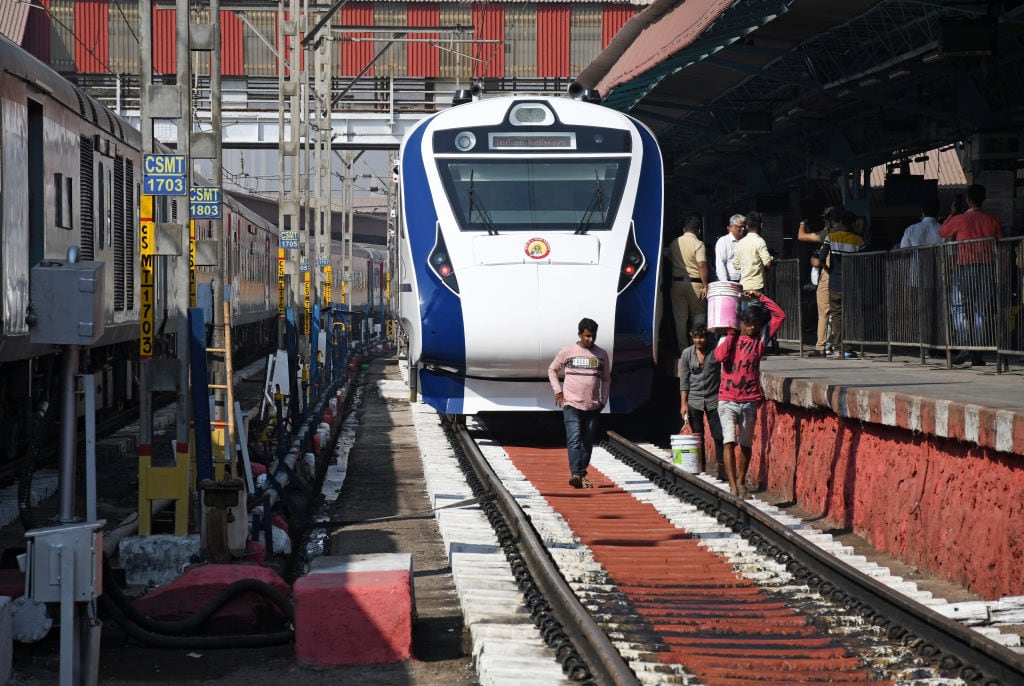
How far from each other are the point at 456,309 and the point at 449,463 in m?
1.49

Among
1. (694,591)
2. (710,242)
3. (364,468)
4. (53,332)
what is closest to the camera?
(53,332)

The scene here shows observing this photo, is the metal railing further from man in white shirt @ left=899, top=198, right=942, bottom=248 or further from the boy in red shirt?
the boy in red shirt

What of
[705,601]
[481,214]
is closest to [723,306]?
[481,214]

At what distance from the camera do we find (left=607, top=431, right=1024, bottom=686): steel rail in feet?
20.1

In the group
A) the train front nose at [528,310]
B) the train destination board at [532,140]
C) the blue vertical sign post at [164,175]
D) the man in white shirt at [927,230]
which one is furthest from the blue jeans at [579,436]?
the man in white shirt at [927,230]

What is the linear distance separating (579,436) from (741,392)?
1.50m

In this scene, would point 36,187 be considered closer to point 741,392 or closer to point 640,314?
point 741,392

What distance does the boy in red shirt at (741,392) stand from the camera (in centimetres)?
1208

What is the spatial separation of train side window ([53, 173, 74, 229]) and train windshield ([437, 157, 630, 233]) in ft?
12.7

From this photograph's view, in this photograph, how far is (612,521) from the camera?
11102 mm

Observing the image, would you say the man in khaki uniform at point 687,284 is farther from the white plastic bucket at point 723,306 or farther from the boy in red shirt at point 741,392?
the boy in red shirt at point 741,392

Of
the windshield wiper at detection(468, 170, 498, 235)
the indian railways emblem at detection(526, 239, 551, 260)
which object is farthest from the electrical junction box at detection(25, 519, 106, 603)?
the windshield wiper at detection(468, 170, 498, 235)

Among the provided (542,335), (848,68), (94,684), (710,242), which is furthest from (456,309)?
(710,242)

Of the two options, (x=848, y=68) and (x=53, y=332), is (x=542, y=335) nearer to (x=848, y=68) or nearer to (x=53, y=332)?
(x=848, y=68)
